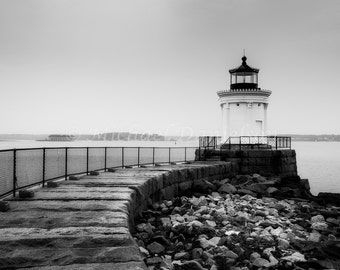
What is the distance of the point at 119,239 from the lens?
466 cm

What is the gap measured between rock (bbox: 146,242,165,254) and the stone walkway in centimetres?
92

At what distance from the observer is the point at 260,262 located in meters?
6.73

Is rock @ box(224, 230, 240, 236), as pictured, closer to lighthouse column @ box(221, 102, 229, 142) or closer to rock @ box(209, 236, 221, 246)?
rock @ box(209, 236, 221, 246)

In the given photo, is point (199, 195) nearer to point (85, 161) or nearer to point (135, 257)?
point (85, 161)

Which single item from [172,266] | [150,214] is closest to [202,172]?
[150,214]

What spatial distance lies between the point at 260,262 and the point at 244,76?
19.8 meters

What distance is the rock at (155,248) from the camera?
270 inches

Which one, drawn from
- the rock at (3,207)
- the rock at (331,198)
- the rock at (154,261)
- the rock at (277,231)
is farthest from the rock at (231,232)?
the rock at (331,198)

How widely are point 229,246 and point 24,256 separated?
4.60 meters

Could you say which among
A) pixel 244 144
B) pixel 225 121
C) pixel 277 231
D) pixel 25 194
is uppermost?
pixel 225 121

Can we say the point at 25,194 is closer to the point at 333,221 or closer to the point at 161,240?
the point at 161,240

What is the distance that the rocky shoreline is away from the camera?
6.66 m

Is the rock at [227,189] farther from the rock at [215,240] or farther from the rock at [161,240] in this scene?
the rock at [161,240]

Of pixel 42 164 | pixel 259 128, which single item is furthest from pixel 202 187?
pixel 259 128
